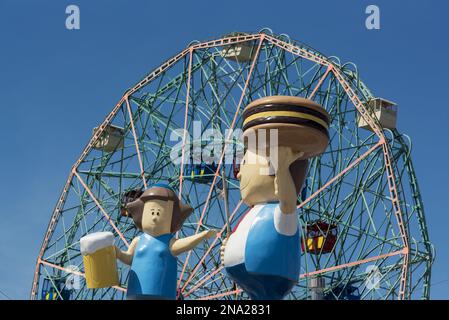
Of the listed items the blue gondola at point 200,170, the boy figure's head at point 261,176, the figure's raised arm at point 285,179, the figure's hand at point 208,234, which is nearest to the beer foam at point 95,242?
A: the figure's hand at point 208,234


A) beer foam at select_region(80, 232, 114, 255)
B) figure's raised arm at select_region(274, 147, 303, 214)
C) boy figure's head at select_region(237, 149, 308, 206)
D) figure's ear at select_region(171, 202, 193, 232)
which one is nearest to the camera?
figure's raised arm at select_region(274, 147, 303, 214)

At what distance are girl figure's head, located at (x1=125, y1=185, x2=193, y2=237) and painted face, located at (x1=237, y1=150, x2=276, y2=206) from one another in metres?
1.56

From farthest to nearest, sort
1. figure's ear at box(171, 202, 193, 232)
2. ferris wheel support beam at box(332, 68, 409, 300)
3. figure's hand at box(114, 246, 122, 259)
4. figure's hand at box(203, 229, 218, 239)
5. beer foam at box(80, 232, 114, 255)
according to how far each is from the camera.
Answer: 1. ferris wheel support beam at box(332, 68, 409, 300)
2. figure's ear at box(171, 202, 193, 232)
3. figure's hand at box(114, 246, 122, 259)
4. beer foam at box(80, 232, 114, 255)
5. figure's hand at box(203, 229, 218, 239)

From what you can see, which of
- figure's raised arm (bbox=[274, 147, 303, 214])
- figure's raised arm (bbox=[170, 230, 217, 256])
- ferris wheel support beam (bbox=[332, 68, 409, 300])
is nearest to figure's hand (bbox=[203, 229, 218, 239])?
figure's raised arm (bbox=[170, 230, 217, 256])

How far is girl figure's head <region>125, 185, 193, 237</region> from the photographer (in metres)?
12.0

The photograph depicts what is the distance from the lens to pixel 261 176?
424 inches

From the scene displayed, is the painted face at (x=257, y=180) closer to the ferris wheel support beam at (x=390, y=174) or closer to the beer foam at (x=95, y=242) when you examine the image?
the beer foam at (x=95, y=242)

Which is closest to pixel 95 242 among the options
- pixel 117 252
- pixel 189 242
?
pixel 117 252

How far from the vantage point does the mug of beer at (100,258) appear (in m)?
11.7

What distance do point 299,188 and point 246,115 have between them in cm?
116

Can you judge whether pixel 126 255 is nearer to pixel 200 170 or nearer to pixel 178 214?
pixel 178 214

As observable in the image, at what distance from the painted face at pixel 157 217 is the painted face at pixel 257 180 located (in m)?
1.55

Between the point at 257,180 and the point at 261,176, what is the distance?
0.25 feet

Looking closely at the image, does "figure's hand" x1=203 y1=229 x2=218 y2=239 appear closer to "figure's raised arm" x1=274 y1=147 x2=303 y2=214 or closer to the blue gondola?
"figure's raised arm" x1=274 y1=147 x2=303 y2=214
